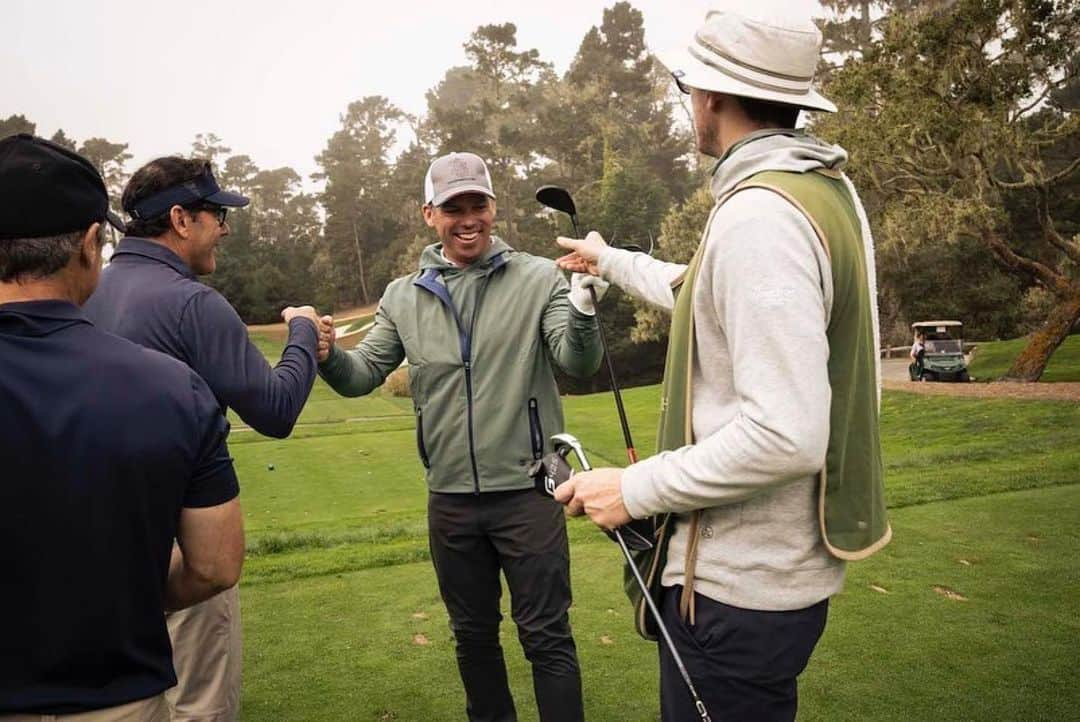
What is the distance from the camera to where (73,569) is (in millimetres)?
1396

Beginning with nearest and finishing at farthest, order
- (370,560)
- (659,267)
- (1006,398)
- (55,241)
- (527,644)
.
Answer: (55,241) → (659,267) → (527,644) → (370,560) → (1006,398)

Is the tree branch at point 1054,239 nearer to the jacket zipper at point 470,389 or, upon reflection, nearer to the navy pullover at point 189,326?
the jacket zipper at point 470,389

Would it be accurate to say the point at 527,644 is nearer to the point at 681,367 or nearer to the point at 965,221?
the point at 681,367

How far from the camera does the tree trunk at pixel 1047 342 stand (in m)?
14.7

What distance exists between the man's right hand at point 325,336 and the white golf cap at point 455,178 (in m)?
0.54

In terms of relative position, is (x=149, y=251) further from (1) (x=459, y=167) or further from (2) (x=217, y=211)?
(1) (x=459, y=167)

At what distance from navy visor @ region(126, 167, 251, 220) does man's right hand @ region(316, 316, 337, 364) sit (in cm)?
51

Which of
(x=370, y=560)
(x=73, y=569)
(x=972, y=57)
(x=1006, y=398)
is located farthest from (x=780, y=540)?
(x=972, y=57)

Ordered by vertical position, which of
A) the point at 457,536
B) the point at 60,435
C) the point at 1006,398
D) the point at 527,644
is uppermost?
the point at 60,435

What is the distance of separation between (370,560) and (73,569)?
339 cm

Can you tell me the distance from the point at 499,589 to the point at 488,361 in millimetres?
774

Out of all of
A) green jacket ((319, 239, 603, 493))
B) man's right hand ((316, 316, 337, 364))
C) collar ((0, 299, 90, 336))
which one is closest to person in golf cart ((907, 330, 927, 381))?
green jacket ((319, 239, 603, 493))

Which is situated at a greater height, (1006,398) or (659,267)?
(659,267)

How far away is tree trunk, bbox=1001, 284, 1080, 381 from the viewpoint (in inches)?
578
